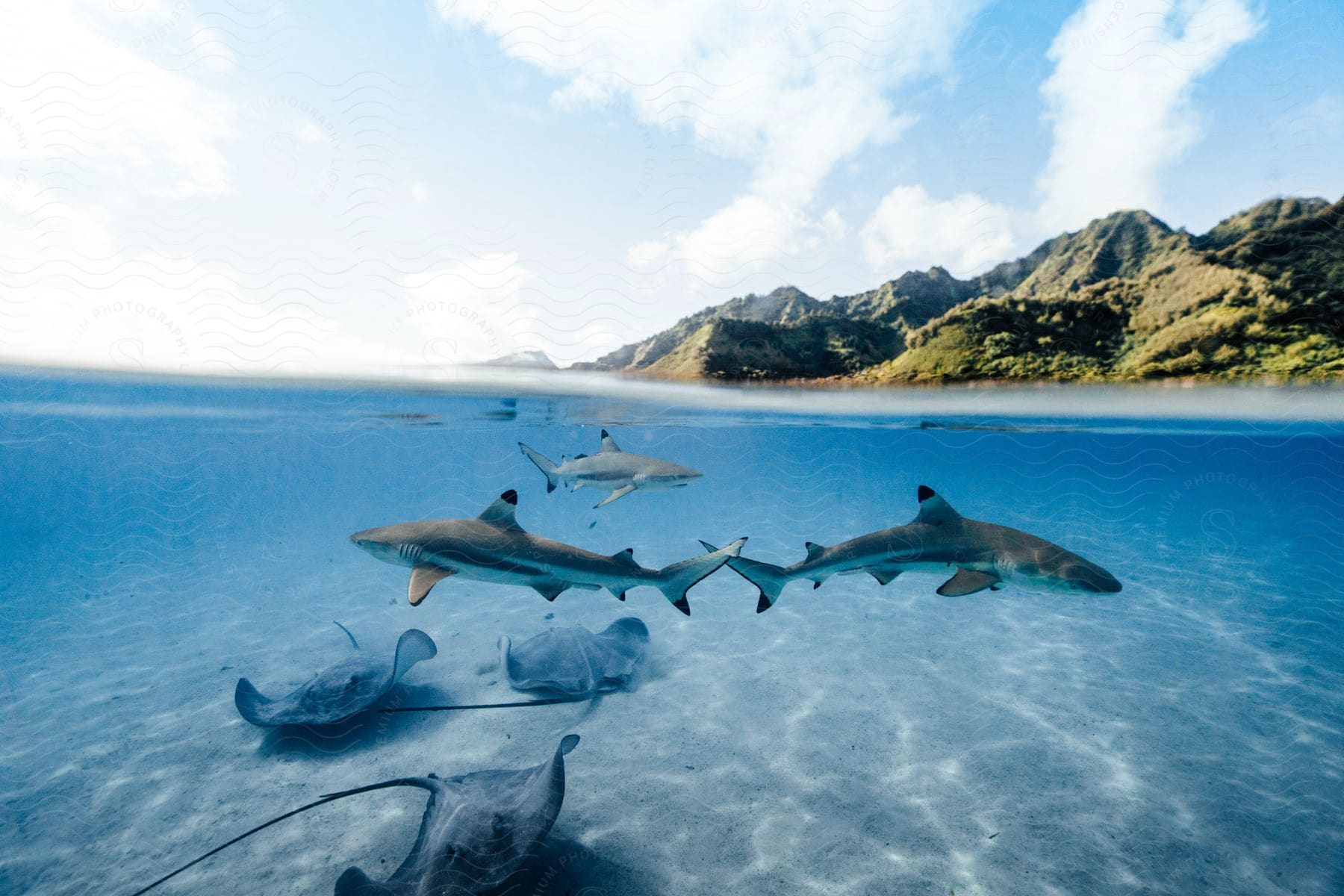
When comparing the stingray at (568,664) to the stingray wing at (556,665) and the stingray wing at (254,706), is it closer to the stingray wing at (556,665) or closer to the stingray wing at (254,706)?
the stingray wing at (556,665)

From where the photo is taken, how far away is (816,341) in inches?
643

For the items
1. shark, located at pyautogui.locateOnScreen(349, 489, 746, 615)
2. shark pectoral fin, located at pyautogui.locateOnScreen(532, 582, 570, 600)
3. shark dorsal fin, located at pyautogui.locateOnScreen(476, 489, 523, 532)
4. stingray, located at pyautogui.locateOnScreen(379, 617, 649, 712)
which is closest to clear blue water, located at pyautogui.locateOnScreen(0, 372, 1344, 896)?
stingray, located at pyautogui.locateOnScreen(379, 617, 649, 712)

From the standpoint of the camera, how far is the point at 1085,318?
40.5 feet

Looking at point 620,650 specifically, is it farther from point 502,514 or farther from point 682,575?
point 502,514

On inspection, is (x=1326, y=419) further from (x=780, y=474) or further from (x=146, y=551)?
(x=146, y=551)

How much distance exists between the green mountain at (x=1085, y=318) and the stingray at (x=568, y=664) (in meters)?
11.3

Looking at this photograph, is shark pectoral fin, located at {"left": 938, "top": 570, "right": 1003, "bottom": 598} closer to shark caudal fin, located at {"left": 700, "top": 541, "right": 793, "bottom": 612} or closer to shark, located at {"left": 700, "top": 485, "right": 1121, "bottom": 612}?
shark, located at {"left": 700, "top": 485, "right": 1121, "bottom": 612}

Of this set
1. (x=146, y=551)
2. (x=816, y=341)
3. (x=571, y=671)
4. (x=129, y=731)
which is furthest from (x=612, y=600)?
(x=146, y=551)

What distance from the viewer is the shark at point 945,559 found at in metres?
4.27

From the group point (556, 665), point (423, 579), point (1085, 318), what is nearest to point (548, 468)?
point (556, 665)

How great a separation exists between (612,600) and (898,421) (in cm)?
2047

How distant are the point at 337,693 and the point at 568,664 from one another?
2.56 m

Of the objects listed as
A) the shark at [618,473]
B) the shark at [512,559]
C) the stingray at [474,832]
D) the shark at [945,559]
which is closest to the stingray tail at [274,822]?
the stingray at [474,832]

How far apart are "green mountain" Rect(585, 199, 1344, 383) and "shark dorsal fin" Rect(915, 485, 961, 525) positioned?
1051cm
